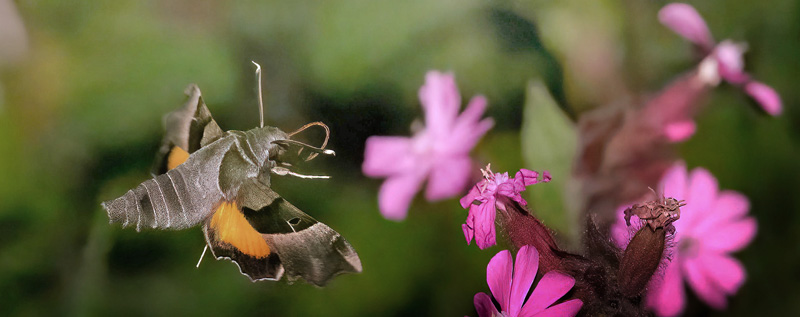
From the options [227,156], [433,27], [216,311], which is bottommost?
[216,311]

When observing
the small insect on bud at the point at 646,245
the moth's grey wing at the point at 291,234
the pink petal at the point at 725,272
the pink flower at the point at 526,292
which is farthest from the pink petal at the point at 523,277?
the pink petal at the point at 725,272

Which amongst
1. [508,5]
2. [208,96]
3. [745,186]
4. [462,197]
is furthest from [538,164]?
[208,96]

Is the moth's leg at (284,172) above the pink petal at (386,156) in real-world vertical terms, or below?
below

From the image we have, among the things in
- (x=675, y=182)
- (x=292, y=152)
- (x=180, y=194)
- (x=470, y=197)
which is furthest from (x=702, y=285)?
(x=180, y=194)

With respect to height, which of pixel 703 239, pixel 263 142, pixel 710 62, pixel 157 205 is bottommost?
pixel 157 205

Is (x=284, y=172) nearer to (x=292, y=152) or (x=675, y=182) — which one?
(x=292, y=152)

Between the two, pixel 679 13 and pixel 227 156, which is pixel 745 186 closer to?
pixel 679 13

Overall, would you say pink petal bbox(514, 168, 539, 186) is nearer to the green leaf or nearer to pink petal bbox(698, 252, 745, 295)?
the green leaf

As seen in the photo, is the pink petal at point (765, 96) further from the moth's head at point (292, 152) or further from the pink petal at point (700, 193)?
the moth's head at point (292, 152)
